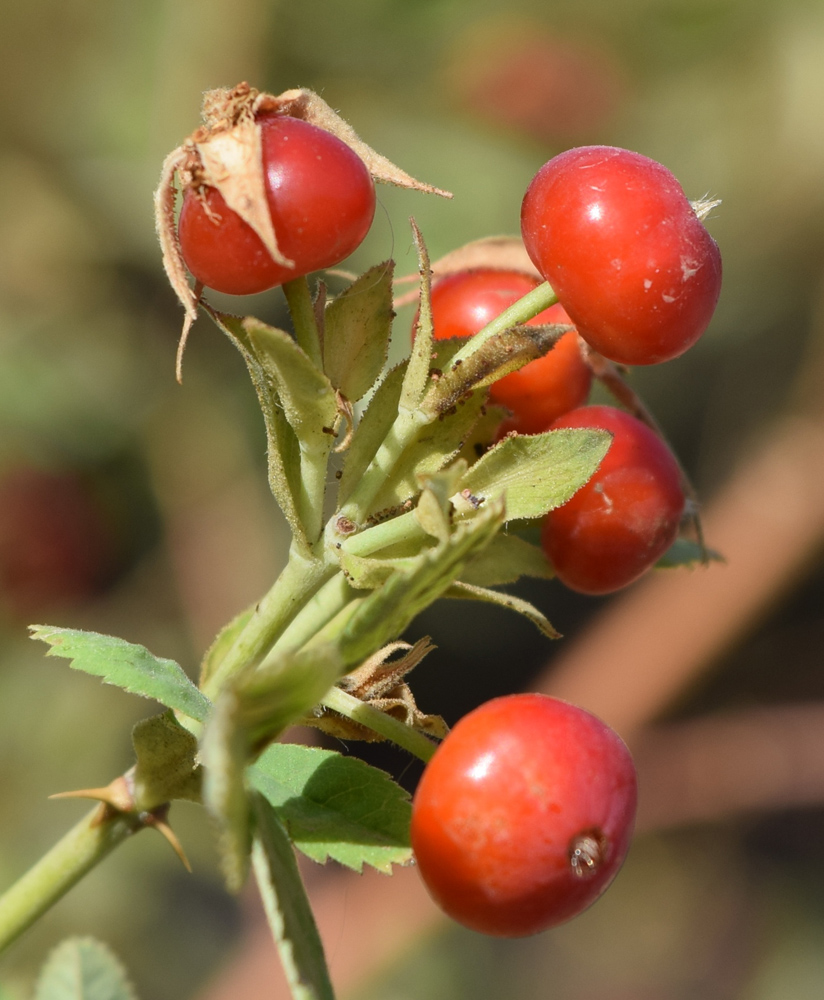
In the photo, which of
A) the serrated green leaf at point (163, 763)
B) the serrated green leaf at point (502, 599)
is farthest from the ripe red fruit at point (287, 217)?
the serrated green leaf at point (163, 763)

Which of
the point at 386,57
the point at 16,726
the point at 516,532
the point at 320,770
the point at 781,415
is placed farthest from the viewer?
the point at 781,415

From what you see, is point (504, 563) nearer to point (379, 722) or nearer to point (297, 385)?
point (379, 722)

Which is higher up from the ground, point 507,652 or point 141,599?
point 141,599

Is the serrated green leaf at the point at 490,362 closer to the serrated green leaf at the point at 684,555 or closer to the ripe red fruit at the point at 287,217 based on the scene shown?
the ripe red fruit at the point at 287,217

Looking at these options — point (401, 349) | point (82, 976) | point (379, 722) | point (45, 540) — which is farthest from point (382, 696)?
point (45, 540)

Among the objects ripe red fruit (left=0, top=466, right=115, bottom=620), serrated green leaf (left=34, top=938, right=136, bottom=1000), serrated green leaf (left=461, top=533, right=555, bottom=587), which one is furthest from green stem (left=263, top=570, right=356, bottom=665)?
ripe red fruit (left=0, top=466, right=115, bottom=620)

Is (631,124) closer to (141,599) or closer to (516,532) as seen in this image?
(141,599)

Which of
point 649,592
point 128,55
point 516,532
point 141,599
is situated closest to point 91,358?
point 141,599
